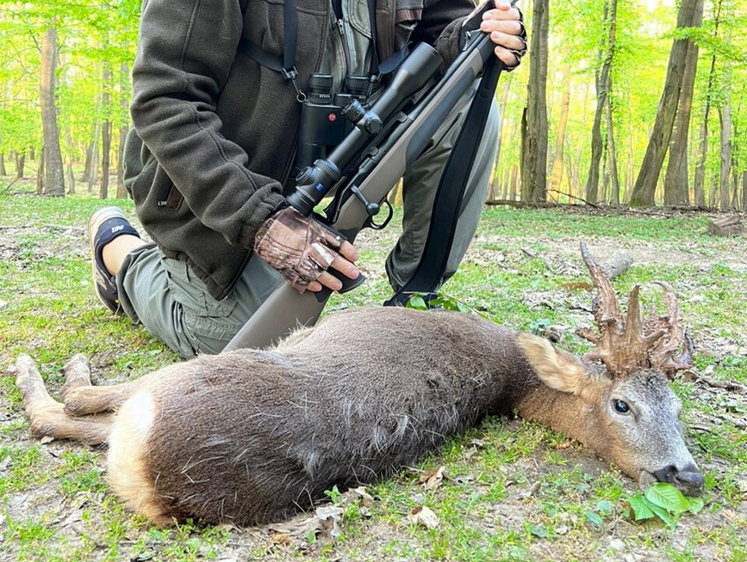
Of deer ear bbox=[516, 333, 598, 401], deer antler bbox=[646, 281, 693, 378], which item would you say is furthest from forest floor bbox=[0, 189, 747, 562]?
deer antler bbox=[646, 281, 693, 378]

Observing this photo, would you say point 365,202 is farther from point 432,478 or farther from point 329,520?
point 329,520

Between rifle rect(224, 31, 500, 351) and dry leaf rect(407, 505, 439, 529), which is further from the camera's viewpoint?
rifle rect(224, 31, 500, 351)

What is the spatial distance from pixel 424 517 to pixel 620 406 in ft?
3.56

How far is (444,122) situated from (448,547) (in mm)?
2319

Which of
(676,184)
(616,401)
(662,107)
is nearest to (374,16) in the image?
(616,401)

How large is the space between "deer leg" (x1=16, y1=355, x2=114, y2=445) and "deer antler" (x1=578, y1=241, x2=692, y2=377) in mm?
2117

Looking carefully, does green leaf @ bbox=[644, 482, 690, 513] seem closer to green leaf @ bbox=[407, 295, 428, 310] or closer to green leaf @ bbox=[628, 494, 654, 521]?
green leaf @ bbox=[628, 494, 654, 521]

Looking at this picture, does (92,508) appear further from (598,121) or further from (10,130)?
(10,130)

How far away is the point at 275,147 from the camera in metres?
3.56

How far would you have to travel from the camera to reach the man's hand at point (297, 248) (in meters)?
3.04

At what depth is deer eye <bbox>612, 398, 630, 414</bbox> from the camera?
292 centimetres

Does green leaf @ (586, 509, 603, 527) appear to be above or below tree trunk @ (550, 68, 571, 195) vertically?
below

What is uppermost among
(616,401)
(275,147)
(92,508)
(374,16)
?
(374,16)

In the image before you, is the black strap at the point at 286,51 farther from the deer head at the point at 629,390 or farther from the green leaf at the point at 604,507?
the green leaf at the point at 604,507
